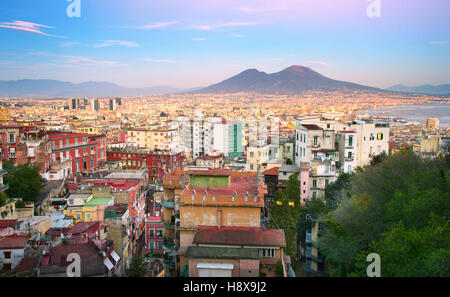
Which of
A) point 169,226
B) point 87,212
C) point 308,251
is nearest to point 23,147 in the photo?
point 87,212

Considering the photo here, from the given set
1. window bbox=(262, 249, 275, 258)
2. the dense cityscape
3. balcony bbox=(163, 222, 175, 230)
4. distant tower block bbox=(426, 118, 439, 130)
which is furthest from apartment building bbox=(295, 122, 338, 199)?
window bbox=(262, 249, 275, 258)

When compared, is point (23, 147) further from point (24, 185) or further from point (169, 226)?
point (169, 226)

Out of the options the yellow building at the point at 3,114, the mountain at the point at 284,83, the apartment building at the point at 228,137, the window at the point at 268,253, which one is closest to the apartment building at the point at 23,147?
the yellow building at the point at 3,114

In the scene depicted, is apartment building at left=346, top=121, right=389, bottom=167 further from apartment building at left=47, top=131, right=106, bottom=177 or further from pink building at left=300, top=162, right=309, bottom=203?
apartment building at left=47, top=131, right=106, bottom=177

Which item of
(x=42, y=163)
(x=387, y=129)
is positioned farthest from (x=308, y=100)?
(x=42, y=163)

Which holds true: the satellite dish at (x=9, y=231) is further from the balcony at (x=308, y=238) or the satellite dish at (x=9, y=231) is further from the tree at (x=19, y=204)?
the balcony at (x=308, y=238)

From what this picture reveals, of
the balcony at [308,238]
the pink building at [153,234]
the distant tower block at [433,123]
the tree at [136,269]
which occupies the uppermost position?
the distant tower block at [433,123]

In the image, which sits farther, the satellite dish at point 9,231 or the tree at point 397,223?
the satellite dish at point 9,231
